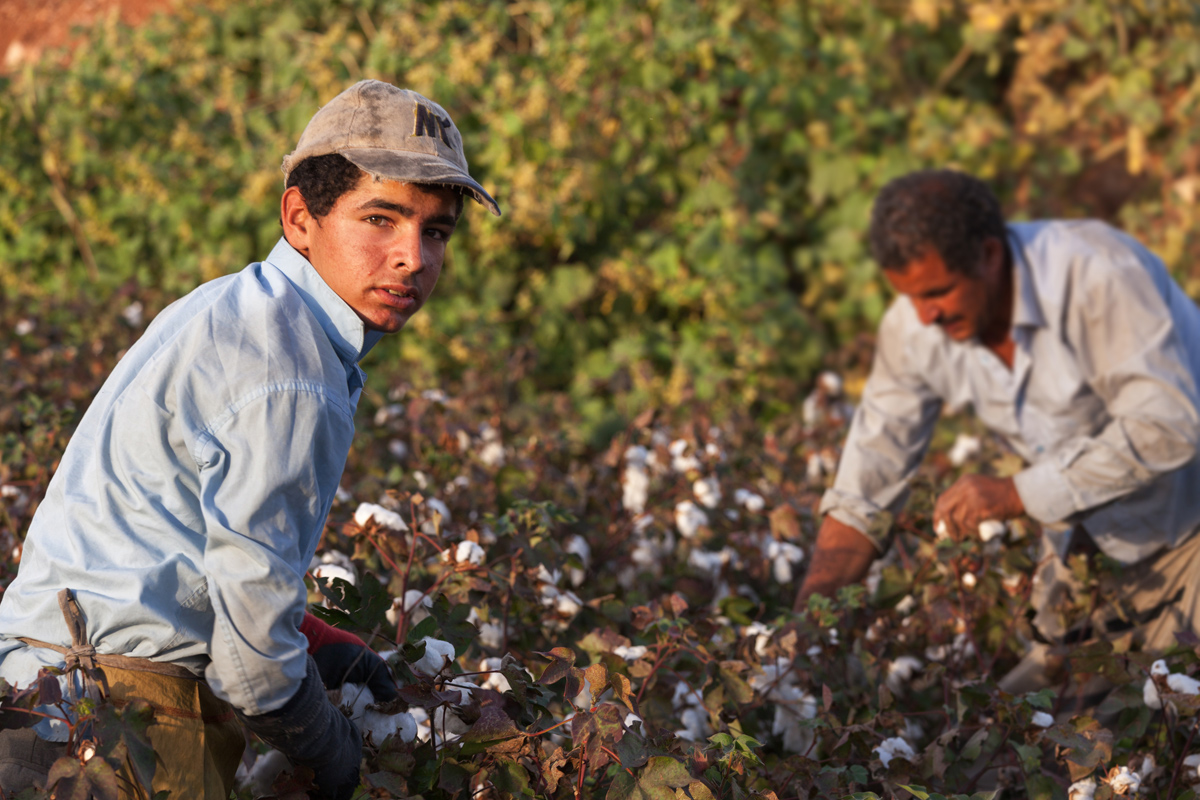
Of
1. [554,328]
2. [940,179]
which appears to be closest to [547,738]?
[940,179]

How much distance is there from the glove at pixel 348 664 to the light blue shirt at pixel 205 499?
255 mm

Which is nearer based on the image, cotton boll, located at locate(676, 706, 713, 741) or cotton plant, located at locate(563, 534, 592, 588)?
cotton boll, located at locate(676, 706, 713, 741)

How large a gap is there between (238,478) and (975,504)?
6.10 feet

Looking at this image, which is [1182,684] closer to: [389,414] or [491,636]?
[491,636]

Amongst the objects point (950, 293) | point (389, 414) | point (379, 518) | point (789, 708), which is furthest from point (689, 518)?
point (389, 414)

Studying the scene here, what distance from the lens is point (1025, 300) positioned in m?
2.91

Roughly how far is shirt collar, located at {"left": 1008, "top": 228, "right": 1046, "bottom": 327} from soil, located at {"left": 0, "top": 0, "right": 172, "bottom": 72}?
16.8 ft

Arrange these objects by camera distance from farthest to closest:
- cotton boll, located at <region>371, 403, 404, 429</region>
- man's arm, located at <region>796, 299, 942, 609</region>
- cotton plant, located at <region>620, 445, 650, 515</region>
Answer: cotton boll, located at <region>371, 403, 404, 429</region>, cotton plant, located at <region>620, 445, 650, 515</region>, man's arm, located at <region>796, 299, 942, 609</region>

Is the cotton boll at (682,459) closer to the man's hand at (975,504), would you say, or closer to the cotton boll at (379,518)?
the man's hand at (975,504)

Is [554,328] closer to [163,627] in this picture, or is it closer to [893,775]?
[893,775]

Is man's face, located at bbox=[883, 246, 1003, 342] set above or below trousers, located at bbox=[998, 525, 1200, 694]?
above

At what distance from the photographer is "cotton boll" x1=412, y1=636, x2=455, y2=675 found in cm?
176

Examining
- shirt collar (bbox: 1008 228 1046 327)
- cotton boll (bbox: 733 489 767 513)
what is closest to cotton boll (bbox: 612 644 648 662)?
cotton boll (bbox: 733 489 767 513)

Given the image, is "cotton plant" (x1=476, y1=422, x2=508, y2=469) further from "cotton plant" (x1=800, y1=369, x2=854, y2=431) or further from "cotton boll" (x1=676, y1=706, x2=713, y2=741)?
"cotton plant" (x1=800, y1=369, x2=854, y2=431)
